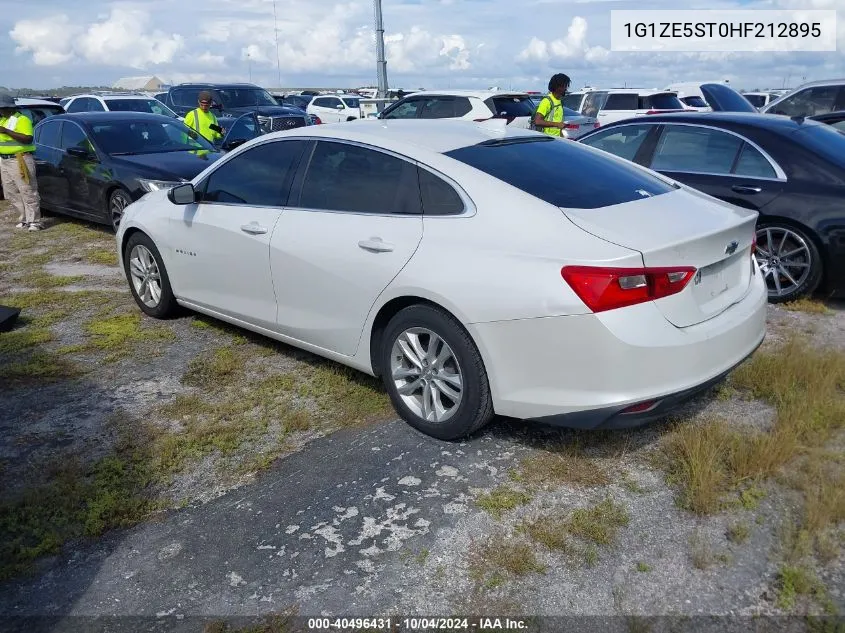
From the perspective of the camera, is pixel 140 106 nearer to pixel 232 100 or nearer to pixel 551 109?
pixel 232 100

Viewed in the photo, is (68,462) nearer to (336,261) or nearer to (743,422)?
(336,261)

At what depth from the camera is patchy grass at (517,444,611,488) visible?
11.3 feet

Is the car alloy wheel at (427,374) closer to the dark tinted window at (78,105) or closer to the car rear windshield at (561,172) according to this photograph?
the car rear windshield at (561,172)

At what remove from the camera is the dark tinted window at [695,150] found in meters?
6.25

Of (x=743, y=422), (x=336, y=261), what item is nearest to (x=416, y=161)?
(x=336, y=261)

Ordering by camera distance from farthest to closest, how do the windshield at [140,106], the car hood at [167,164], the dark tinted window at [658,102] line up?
the dark tinted window at [658,102] < the windshield at [140,106] < the car hood at [167,164]

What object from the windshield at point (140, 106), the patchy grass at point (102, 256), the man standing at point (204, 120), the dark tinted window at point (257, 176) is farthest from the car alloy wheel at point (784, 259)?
the windshield at point (140, 106)

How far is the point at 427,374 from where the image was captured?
3795 mm

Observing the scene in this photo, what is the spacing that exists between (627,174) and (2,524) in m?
3.59

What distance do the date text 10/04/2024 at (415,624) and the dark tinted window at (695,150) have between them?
4.86 meters

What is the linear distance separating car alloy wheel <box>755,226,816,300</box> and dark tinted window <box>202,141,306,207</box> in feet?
12.3

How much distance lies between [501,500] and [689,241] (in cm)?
144

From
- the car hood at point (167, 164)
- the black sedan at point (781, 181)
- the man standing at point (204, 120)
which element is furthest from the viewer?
the man standing at point (204, 120)

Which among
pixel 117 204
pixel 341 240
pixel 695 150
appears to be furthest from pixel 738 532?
pixel 117 204
